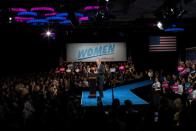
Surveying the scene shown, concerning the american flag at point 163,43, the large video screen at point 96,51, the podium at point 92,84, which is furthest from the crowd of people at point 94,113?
the large video screen at point 96,51

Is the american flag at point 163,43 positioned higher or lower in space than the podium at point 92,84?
higher

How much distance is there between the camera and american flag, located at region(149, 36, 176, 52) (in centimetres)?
1914

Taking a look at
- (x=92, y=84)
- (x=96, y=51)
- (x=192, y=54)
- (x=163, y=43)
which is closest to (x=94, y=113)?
(x=92, y=84)

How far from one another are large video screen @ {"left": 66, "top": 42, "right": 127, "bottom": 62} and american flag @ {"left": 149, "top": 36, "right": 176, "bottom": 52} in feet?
8.75

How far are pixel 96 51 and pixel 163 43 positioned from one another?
4465 millimetres

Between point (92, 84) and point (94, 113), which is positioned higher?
point (94, 113)

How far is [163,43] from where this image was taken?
1917 cm

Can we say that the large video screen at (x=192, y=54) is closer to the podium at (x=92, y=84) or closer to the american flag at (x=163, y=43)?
the american flag at (x=163, y=43)

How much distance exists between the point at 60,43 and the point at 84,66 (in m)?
2.28

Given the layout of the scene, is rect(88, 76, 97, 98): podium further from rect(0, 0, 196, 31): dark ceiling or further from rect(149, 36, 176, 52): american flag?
rect(149, 36, 176, 52): american flag

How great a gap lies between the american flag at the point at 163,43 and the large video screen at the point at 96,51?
8.75ft

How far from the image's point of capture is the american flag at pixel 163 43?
19.1m

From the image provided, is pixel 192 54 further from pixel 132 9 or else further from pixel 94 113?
pixel 94 113

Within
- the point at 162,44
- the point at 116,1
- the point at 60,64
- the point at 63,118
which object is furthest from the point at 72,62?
the point at 63,118
